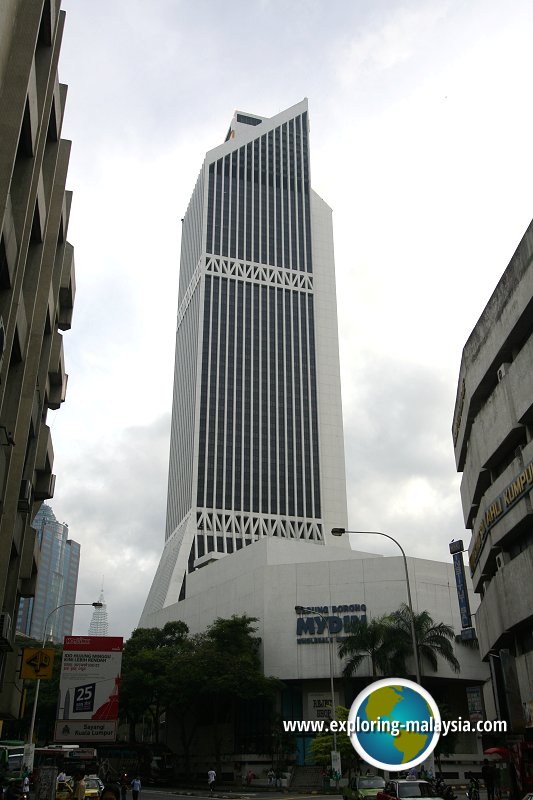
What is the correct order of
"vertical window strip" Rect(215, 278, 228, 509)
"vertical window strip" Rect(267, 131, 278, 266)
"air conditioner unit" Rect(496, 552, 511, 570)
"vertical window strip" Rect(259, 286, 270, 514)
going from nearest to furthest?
"air conditioner unit" Rect(496, 552, 511, 570) → "vertical window strip" Rect(215, 278, 228, 509) → "vertical window strip" Rect(259, 286, 270, 514) → "vertical window strip" Rect(267, 131, 278, 266)

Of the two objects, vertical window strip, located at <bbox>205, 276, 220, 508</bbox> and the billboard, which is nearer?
the billboard

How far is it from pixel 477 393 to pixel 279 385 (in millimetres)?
113728

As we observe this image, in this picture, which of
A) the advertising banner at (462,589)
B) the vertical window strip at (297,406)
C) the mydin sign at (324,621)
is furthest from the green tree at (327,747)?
the vertical window strip at (297,406)

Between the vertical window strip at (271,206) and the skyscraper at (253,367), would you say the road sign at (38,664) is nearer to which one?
the skyscraper at (253,367)

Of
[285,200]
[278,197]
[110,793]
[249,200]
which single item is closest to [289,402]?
[249,200]

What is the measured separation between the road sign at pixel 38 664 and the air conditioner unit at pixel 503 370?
71.5 ft

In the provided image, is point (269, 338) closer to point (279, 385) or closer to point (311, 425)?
point (279, 385)

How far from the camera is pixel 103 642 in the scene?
24.2 metres

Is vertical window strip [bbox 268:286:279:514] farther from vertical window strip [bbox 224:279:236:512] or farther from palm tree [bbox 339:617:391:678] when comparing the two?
palm tree [bbox 339:617:391:678]

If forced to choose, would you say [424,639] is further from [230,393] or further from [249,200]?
[249,200]

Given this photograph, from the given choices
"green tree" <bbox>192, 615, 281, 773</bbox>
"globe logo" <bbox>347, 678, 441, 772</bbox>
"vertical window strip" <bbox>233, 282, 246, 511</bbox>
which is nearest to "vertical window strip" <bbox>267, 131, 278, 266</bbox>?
"vertical window strip" <bbox>233, 282, 246, 511</bbox>

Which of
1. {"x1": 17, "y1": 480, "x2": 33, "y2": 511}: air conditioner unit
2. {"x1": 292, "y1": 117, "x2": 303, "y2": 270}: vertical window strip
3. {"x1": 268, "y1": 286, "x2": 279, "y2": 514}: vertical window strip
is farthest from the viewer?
{"x1": 292, "y1": 117, "x2": 303, "y2": 270}: vertical window strip

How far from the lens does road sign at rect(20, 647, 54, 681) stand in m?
27.6

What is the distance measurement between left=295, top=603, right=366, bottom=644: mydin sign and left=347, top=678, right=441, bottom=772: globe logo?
68.0m
